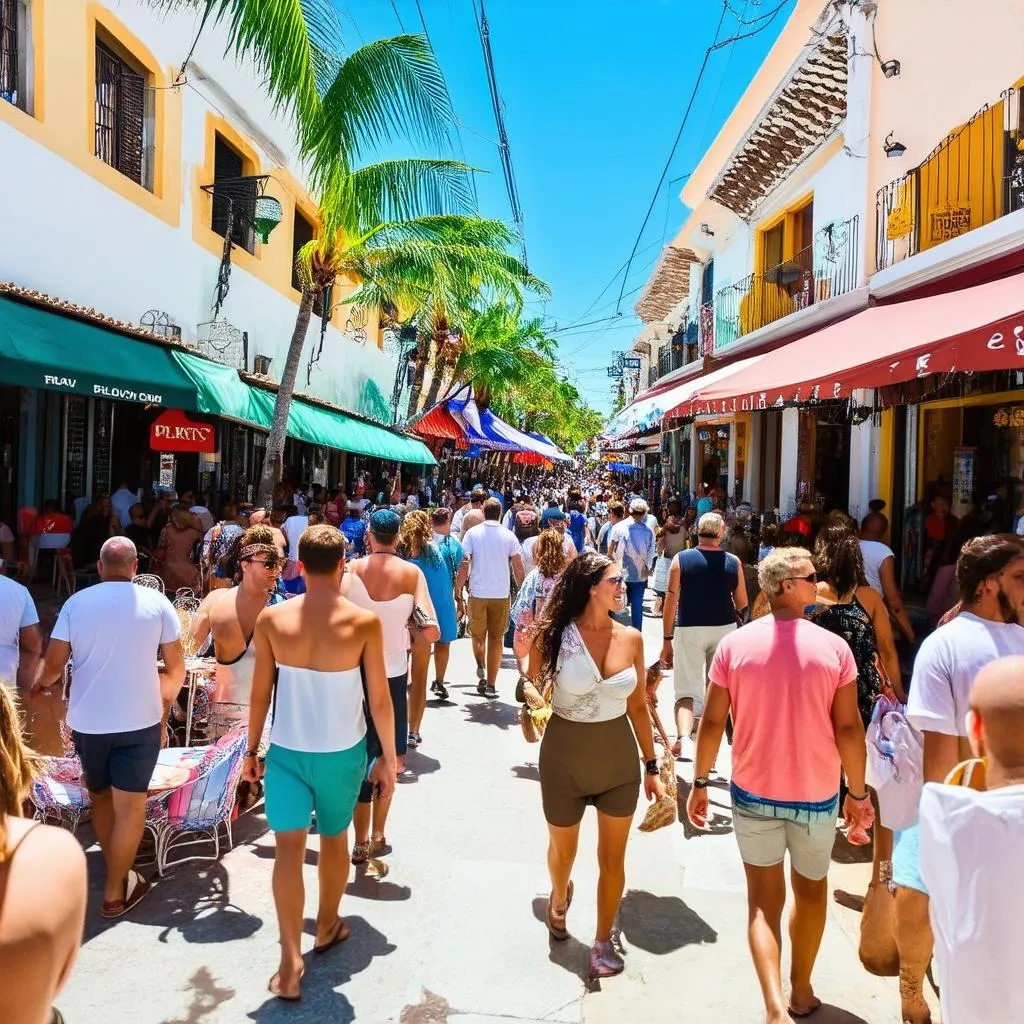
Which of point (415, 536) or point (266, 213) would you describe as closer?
point (415, 536)

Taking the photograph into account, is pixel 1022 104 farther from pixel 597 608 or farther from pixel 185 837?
pixel 185 837

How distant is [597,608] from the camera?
377cm

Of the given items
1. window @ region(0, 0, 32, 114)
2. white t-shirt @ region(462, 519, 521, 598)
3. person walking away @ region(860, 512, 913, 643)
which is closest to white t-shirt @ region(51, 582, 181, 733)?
white t-shirt @ region(462, 519, 521, 598)

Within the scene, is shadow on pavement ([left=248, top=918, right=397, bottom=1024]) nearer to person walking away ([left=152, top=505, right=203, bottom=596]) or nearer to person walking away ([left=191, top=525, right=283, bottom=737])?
person walking away ([left=191, top=525, right=283, bottom=737])

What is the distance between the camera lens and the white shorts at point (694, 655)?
618cm

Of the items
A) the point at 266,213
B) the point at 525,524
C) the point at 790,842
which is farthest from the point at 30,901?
the point at 266,213

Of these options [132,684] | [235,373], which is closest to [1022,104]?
[235,373]

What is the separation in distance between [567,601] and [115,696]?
211cm

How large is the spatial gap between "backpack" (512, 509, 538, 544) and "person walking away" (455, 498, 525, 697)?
1.31 metres

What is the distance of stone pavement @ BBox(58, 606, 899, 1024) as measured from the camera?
3.41 m

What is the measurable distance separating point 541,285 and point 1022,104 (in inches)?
581

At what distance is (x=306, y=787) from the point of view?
359 centimetres

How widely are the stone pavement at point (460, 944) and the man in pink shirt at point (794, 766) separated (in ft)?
1.42

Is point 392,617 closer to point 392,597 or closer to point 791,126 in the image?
point 392,597
